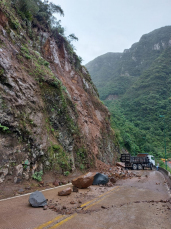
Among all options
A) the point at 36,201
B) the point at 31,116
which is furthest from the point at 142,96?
the point at 36,201

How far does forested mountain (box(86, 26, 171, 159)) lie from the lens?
47.1m

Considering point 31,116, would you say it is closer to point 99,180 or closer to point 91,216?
point 99,180

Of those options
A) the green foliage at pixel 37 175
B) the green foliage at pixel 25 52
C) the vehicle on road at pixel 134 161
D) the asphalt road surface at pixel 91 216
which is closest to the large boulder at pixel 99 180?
the green foliage at pixel 37 175

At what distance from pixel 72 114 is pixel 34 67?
513 cm

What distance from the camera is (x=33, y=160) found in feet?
29.5

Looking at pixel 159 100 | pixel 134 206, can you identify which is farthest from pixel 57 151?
pixel 159 100

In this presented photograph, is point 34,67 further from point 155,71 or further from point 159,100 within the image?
point 155,71

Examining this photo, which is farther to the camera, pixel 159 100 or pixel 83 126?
pixel 159 100

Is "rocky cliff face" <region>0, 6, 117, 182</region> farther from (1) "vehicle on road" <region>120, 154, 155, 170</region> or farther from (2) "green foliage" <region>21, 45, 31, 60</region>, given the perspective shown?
(1) "vehicle on road" <region>120, 154, 155, 170</region>

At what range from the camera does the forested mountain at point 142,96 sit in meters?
47.1

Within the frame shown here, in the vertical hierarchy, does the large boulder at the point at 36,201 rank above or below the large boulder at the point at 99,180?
above

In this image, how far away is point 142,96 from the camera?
64625 mm

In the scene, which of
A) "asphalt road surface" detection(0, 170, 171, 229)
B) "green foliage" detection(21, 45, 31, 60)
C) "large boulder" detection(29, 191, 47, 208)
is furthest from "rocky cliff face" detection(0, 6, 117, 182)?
"asphalt road surface" detection(0, 170, 171, 229)

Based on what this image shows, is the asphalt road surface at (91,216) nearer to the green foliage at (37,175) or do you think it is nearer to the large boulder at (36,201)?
the large boulder at (36,201)
